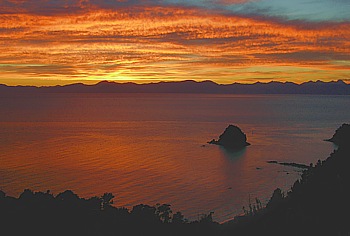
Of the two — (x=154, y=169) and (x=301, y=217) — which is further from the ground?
(x=301, y=217)

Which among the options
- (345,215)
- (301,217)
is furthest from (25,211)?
(345,215)

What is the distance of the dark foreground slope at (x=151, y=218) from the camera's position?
832 inches

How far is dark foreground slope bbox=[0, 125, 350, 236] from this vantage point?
2114 cm

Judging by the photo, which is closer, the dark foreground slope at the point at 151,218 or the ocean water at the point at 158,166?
the dark foreground slope at the point at 151,218

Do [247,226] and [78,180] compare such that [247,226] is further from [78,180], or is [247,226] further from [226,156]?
[226,156]

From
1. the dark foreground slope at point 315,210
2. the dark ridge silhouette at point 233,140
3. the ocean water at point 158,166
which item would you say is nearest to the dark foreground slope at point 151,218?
the dark foreground slope at point 315,210

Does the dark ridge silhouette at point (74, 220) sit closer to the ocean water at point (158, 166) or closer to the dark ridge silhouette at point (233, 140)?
the ocean water at point (158, 166)

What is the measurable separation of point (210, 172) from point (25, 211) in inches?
1412

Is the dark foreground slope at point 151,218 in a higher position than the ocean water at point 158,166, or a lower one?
higher

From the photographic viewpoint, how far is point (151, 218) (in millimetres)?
23609

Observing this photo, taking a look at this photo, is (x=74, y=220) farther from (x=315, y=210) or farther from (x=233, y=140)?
(x=233, y=140)

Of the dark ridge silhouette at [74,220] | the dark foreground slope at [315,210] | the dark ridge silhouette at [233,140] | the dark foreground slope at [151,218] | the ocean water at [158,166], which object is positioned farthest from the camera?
the dark ridge silhouette at [233,140]

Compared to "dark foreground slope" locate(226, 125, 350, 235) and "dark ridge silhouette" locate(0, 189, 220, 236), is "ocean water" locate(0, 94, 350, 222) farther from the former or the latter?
"dark ridge silhouette" locate(0, 189, 220, 236)

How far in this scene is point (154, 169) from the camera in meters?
55.0
